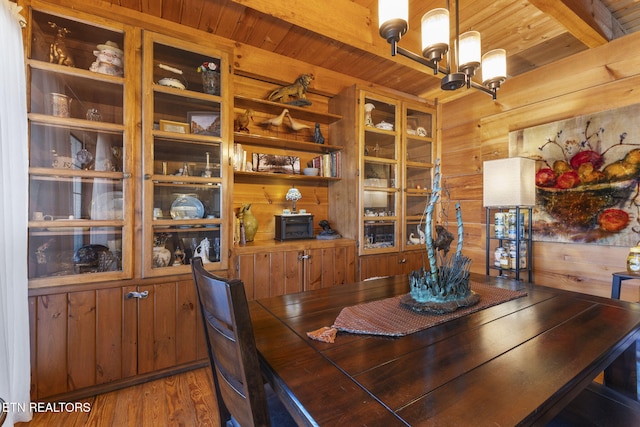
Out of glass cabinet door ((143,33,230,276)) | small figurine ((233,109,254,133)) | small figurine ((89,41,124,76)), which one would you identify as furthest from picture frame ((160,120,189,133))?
small figurine ((233,109,254,133))

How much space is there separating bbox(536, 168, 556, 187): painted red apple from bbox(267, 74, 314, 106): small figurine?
7.68ft

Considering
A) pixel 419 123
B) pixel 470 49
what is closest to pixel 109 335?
pixel 470 49

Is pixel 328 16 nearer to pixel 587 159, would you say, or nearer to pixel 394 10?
pixel 394 10

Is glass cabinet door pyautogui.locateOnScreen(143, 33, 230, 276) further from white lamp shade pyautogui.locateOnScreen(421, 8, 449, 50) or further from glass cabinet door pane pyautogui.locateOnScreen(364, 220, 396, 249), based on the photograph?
white lamp shade pyautogui.locateOnScreen(421, 8, 449, 50)

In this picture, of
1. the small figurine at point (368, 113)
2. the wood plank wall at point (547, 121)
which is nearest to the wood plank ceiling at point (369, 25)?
the wood plank wall at point (547, 121)

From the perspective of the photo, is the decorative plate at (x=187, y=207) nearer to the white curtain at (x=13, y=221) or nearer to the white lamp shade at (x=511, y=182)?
the white curtain at (x=13, y=221)

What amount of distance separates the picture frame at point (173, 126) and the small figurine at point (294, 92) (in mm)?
889

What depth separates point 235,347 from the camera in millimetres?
669

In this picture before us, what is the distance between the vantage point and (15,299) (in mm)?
1434

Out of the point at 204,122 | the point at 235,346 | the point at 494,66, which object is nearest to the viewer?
the point at 235,346

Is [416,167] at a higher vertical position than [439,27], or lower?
lower

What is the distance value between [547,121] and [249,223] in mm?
2929

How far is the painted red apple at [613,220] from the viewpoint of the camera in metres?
2.22

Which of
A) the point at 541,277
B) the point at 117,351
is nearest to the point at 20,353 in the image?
the point at 117,351
